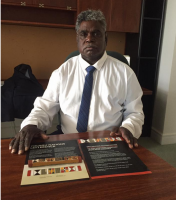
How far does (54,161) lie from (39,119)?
0.47 m

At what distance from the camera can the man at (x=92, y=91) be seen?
1.13m

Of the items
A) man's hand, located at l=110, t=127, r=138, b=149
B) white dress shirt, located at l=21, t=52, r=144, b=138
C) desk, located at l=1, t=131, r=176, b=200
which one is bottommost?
desk, located at l=1, t=131, r=176, b=200

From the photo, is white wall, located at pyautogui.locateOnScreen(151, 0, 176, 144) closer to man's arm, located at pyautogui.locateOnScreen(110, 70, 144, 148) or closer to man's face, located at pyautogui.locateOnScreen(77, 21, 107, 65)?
man's arm, located at pyautogui.locateOnScreen(110, 70, 144, 148)

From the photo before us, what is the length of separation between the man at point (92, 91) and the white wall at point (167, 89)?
47.2 inches

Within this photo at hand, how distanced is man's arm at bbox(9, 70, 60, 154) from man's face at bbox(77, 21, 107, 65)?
25 cm

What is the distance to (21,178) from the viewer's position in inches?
22.0

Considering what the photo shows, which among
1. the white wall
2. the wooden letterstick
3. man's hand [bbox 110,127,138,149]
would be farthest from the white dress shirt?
the white wall

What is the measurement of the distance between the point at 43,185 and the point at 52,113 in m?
0.71

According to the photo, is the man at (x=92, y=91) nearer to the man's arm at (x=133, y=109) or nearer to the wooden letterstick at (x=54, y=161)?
the man's arm at (x=133, y=109)

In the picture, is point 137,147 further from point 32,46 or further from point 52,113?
point 32,46

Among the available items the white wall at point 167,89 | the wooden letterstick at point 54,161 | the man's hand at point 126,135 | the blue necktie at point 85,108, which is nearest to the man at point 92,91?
the blue necktie at point 85,108

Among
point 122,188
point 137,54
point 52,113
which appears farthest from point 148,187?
point 137,54

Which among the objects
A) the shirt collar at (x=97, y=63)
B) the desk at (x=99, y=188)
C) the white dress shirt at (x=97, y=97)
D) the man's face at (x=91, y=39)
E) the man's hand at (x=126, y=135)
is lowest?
the desk at (x=99, y=188)

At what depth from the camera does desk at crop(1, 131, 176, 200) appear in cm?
49
